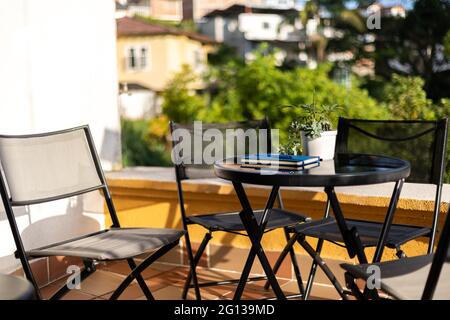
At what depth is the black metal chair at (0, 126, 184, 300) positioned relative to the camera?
8.21 ft

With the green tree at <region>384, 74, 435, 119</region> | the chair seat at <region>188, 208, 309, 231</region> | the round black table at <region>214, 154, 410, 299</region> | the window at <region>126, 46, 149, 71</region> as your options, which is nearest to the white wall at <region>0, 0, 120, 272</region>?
the chair seat at <region>188, 208, 309, 231</region>

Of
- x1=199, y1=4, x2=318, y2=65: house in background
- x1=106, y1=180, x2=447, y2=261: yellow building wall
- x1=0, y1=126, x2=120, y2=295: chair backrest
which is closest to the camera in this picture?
x1=0, y1=126, x2=120, y2=295: chair backrest

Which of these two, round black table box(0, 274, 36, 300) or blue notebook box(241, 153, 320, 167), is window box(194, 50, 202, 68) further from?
round black table box(0, 274, 36, 300)

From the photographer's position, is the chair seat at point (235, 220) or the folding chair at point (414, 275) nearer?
the folding chair at point (414, 275)

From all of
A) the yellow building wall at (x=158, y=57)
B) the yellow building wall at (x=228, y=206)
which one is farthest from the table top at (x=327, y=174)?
the yellow building wall at (x=158, y=57)

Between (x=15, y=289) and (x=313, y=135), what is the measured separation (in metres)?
1.55

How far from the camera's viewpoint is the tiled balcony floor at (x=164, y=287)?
11.2 feet

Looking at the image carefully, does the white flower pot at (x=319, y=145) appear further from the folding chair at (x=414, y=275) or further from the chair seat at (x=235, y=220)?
the folding chair at (x=414, y=275)

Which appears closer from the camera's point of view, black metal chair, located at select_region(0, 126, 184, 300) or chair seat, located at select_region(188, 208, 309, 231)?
black metal chair, located at select_region(0, 126, 184, 300)

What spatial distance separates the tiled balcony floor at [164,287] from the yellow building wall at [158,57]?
28.6m

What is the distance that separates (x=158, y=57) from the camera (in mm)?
33312

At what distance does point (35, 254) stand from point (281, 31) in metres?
35.2

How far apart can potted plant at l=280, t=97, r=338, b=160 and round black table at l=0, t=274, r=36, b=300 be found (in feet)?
4.89
